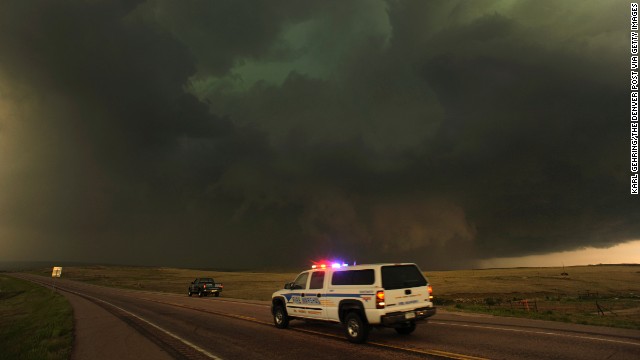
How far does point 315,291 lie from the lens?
14.2 meters

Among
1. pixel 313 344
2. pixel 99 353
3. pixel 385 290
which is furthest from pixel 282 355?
pixel 99 353

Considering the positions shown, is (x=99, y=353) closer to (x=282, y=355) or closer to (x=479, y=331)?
(x=282, y=355)

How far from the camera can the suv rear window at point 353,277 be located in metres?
12.3

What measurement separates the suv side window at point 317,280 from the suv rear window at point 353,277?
616mm

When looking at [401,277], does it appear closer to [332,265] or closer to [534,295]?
[332,265]

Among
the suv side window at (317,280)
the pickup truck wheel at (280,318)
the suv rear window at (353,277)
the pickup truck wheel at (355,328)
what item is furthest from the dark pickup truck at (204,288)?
the pickup truck wheel at (355,328)

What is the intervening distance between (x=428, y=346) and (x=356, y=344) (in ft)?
6.79

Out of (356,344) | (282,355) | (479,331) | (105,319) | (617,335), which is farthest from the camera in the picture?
(105,319)

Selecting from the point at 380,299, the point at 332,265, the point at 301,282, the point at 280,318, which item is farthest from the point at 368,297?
the point at 280,318

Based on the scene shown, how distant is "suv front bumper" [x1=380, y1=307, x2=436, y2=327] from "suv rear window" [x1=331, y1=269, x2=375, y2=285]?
1.11 metres

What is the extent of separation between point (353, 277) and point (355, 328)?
5.08 feet

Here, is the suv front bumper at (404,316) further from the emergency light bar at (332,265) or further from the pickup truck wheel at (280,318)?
the pickup truck wheel at (280,318)

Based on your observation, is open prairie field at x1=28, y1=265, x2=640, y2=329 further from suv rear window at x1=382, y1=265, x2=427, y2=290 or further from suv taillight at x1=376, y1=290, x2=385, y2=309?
suv taillight at x1=376, y1=290, x2=385, y2=309

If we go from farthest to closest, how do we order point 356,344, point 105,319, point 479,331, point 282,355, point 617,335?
1. point 105,319
2. point 479,331
3. point 617,335
4. point 356,344
5. point 282,355
